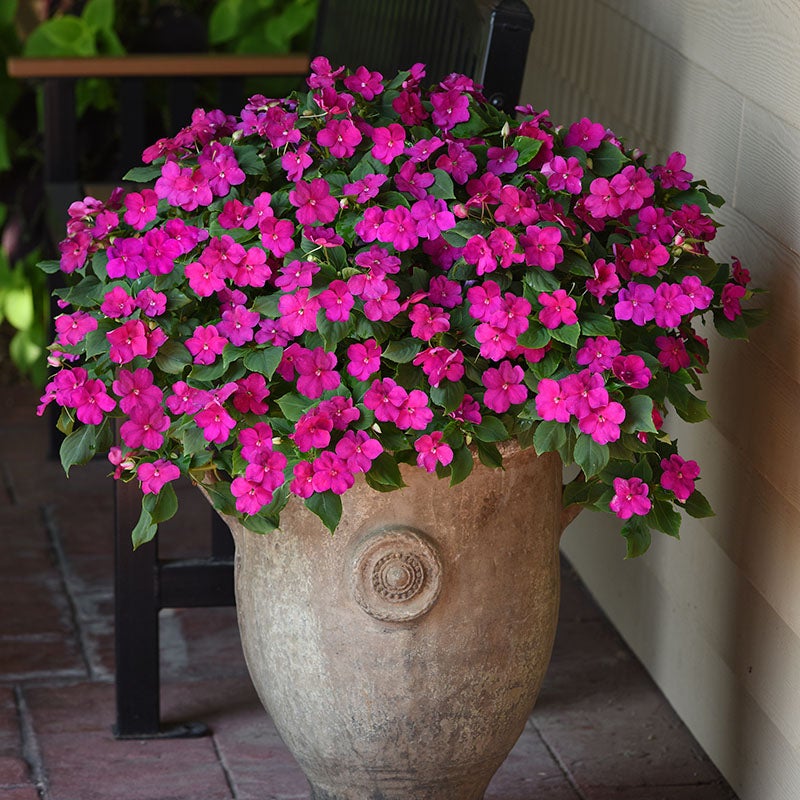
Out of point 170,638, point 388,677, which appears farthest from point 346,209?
point 170,638

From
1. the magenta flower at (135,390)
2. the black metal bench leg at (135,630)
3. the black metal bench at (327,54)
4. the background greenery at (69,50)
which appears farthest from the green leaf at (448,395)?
the background greenery at (69,50)

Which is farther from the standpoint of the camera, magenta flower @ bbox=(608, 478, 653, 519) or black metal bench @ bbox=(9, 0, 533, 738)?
black metal bench @ bbox=(9, 0, 533, 738)

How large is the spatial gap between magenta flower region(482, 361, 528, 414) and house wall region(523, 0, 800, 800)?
0.47 m

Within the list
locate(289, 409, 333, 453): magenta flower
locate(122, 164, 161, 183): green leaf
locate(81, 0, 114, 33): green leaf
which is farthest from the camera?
locate(81, 0, 114, 33): green leaf

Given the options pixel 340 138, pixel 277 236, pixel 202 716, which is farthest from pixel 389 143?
pixel 202 716

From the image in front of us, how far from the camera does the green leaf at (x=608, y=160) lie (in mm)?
→ 1753

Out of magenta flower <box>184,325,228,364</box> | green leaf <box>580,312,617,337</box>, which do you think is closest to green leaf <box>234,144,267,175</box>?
magenta flower <box>184,325,228,364</box>

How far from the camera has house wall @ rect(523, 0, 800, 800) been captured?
1945mm

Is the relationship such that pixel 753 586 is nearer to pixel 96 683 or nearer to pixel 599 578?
pixel 599 578

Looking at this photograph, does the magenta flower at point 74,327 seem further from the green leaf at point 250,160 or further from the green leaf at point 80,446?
the green leaf at point 250,160

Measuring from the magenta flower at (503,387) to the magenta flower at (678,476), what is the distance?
22 cm

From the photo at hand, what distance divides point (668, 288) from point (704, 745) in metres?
0.95

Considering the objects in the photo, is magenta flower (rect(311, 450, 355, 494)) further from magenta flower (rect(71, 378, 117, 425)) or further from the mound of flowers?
magenta flower (rect(71, 378, 117, 425))

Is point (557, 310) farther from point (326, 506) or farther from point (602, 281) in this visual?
point (326, 506)
